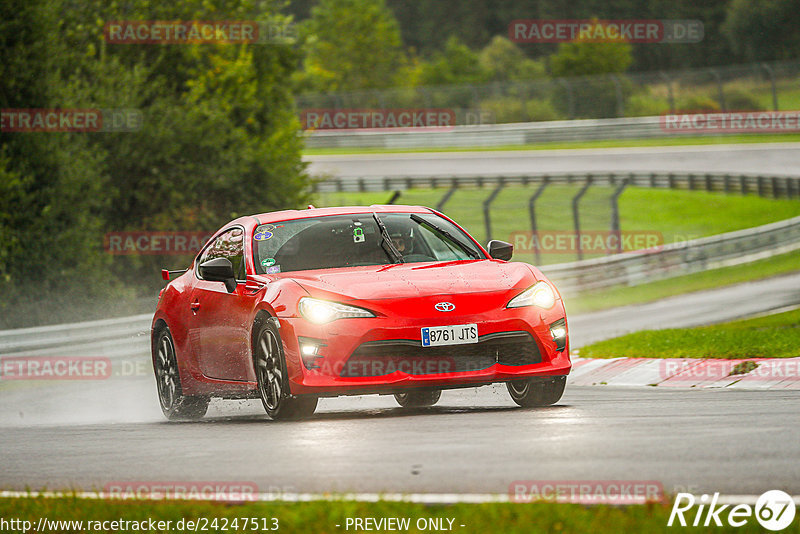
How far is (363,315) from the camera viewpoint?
829cm

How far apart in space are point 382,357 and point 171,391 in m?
2.99

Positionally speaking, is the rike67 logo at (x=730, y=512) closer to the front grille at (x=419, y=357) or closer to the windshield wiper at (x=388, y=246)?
the front grille at (x=419, y=357)

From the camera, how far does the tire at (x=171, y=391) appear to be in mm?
10508

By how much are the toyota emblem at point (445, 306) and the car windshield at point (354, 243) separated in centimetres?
106

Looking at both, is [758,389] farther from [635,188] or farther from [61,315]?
[635,188]

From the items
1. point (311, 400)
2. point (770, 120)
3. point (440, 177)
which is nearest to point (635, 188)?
point (440, 177)

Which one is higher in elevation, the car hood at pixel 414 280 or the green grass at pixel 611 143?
the car hood at pixel 414 280

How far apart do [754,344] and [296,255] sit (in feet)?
20.5

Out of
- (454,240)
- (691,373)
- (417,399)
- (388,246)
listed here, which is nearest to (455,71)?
(691,373)

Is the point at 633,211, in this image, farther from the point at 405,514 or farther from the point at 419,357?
the point at 405,514

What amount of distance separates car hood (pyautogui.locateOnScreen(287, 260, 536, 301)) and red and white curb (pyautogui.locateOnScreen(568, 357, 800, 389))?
10.9ft

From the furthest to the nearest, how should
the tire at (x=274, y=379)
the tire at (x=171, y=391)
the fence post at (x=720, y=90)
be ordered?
the fence post at (x=720, y=90)
the tire at (x=171, y=391)
the tire at (x=274, y=379)

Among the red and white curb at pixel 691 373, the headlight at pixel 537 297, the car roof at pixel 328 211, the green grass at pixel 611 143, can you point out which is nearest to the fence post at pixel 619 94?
the green grass at pixel 611 143

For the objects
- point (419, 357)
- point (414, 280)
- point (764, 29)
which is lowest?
point (419, 357)
